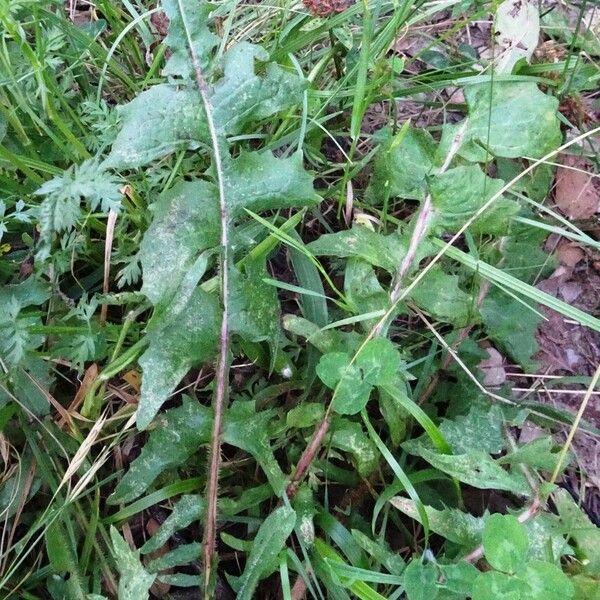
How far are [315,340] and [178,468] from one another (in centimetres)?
42

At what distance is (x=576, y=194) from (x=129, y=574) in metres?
1.47

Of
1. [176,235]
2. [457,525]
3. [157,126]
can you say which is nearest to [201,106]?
[157,126]

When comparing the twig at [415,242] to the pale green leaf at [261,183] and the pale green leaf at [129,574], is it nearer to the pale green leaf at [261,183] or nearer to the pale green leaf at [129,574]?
the pale green leaf at [261,183]

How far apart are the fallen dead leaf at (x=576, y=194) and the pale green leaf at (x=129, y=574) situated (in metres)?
1.39

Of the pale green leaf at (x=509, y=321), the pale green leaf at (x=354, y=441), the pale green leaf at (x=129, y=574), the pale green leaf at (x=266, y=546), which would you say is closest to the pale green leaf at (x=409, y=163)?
the pale green leaf at (x=509, y=321)

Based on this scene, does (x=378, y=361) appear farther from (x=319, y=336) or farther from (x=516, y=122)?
(x=516, y=122)

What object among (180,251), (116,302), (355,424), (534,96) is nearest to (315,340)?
(355,424)

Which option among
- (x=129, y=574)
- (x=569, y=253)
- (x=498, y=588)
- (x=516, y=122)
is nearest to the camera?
(x=498, y=588)

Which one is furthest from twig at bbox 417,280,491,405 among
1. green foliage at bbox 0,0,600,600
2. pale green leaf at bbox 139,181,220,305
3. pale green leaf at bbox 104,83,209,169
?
pale green leaf at bbox 104,83,209,169

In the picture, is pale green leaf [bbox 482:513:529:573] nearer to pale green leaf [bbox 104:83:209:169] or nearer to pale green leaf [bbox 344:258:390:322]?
pale green leaf [bbox 344:258:390:322]

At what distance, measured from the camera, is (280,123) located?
5.41 ft

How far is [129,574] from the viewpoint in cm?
122

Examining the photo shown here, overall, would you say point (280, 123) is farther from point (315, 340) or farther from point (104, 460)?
point (104, 460)

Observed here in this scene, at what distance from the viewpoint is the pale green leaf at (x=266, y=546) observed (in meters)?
1.23
